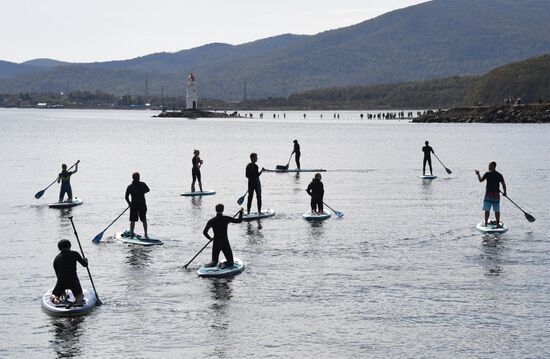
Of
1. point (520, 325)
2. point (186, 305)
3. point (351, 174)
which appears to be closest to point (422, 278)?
point (520, 325)

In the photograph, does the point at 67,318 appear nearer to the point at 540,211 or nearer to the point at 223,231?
the point at 223,231

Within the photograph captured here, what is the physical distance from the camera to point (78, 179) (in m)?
51.4

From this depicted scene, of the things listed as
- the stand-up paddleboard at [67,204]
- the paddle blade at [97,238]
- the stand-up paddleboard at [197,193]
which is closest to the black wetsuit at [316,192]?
the paddle blade at [97,238]

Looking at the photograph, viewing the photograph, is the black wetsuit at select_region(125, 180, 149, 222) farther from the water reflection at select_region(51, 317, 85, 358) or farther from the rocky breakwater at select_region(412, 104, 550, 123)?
the rocky breakwater at select_region(412, 104, 550, 123)

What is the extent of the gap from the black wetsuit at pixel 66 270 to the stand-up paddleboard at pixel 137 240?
7767mm

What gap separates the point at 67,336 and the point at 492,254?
12.9 meters

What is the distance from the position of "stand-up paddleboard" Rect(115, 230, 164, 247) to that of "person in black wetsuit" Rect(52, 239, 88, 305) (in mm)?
7635

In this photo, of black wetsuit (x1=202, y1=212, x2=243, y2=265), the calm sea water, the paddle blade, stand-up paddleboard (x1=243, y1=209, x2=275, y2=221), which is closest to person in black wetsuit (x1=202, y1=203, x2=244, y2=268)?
black wetsuit (x1=202, y1=212, x2=243, y2=265)

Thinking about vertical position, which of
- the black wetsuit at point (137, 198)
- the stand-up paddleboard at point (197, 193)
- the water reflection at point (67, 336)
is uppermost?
the black wetsuit at point (137, 198)

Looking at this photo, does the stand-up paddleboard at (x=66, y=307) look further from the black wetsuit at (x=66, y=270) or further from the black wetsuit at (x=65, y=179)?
the black wetsuit at (x=65, y=179)

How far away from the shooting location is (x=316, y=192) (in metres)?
30.9

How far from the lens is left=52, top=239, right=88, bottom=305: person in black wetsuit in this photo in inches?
710

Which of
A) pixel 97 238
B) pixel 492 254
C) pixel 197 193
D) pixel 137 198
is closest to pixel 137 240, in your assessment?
pixel 97 238

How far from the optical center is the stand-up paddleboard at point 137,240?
86.4ft
